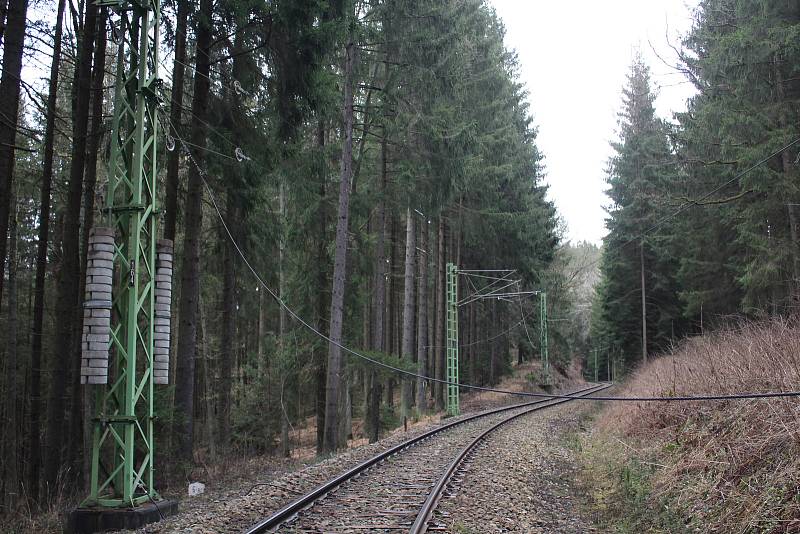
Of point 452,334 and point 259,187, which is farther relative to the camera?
point 452,334

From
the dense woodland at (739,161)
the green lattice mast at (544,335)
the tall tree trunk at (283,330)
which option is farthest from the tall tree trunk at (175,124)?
the green lattice mast at (544,335)

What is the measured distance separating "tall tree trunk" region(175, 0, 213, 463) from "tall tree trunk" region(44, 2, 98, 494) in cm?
194

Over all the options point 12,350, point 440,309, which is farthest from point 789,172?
point 12,350

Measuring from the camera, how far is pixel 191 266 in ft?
41.6

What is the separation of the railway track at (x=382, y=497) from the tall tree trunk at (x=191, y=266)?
12.7 feet

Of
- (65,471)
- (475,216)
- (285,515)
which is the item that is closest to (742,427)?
(285,515)

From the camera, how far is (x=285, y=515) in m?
7.32

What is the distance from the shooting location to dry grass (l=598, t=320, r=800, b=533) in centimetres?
566

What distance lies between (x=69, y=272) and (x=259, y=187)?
169 inches

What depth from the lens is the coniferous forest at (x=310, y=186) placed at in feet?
39.2

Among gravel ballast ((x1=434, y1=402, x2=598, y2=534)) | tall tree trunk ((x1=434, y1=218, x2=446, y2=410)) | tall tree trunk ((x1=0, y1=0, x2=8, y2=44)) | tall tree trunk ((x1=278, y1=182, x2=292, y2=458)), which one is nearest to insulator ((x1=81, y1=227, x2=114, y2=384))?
tall tree trunk ((x1=0, y1=0, x2=8, y2=44))

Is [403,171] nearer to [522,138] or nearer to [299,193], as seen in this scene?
[299,193]

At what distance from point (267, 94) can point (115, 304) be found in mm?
6463

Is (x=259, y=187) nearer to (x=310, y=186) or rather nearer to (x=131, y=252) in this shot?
(x=310, y=186)
